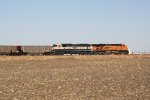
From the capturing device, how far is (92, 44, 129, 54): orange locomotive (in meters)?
95.1

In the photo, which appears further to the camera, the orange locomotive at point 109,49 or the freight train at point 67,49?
the orange locomotive at point 109,49

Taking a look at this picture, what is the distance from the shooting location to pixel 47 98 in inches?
705

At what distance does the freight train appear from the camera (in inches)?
3629

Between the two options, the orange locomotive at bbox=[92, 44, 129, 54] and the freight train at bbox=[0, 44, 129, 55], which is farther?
the orange locomotive at bbox=[92, 44, 129, 54]

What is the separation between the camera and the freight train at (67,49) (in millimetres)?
92188

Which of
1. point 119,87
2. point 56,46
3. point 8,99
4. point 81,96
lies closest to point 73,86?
point 119,87

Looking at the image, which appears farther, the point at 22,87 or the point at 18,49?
the point at 18,49

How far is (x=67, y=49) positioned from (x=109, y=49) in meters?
10.9

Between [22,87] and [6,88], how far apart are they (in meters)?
0.96

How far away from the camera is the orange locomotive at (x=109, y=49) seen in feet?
312

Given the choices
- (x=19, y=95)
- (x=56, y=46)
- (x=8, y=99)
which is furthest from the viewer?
(x=56, y=46)

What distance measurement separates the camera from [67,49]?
92.2m

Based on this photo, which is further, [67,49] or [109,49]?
[109,49]

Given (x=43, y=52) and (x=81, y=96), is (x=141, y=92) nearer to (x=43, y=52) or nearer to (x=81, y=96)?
(x=81, y=96)
